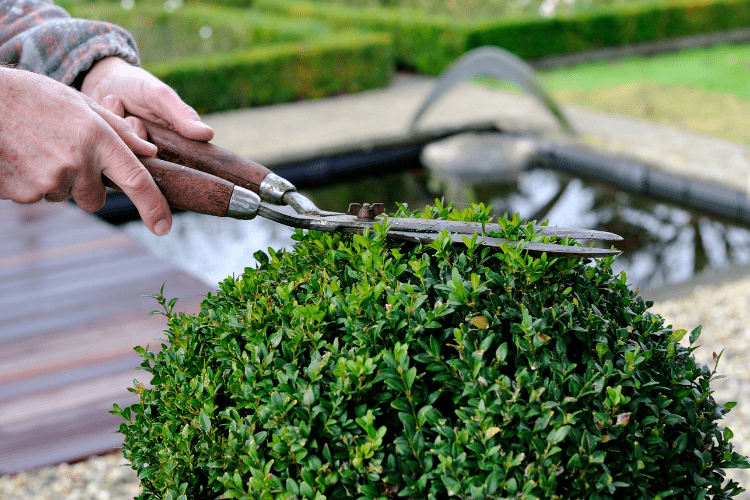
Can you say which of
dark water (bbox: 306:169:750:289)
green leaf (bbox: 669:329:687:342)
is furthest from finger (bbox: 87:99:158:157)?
dark water (bbox: 306:169:750:289)

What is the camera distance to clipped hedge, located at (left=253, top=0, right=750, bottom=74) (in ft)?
46.8

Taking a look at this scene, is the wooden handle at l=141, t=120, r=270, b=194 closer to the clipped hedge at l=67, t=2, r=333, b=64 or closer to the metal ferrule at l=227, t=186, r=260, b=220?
the metal ferrule at l=227, t=186, r=260, b=220

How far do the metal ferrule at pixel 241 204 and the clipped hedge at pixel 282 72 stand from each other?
10286 mm

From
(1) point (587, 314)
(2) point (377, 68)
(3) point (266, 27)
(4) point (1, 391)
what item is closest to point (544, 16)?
(2) point (377, 68)

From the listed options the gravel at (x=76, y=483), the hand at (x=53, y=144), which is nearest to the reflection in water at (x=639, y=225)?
the gravel at (x=76, y=483)

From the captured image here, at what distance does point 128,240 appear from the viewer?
5.42m

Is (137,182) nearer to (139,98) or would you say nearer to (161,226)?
(161,226)

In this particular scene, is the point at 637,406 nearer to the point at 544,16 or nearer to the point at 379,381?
the point at 379,381

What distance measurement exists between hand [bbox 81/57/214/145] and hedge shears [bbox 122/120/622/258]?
0.35ft

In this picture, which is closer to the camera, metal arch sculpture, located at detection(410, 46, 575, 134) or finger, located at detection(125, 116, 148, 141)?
finger, located at detection(125, 116, 148, 141)

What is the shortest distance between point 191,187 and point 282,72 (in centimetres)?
1139

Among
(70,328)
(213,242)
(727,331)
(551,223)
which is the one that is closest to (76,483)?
(70,328)

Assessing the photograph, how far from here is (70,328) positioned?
13.6 ft

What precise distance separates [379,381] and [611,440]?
43 centimetres
